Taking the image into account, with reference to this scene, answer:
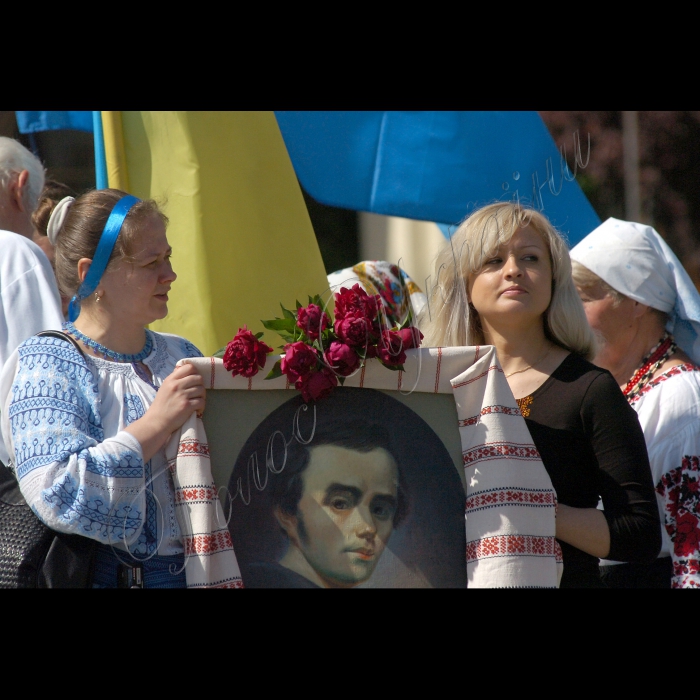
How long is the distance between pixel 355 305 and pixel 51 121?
8.38ft

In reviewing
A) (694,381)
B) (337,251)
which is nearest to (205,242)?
(694,381)

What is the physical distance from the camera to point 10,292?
282 cm

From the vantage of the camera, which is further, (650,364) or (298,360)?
(650,364)

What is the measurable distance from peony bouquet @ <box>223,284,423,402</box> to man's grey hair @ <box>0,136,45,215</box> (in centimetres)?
160

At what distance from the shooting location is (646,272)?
328 centimetres

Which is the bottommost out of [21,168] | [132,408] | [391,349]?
[132,408]

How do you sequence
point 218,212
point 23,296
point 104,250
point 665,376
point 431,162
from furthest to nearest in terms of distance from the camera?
1. point 431,162
2. point 218,212
3. point 665,376
4. point 23,296
5. point 104,250

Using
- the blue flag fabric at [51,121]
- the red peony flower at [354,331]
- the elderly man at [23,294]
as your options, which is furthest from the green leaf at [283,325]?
the blue flag fabric at [51,121]

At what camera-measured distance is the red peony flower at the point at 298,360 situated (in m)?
2.12

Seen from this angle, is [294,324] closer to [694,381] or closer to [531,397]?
[531,397]

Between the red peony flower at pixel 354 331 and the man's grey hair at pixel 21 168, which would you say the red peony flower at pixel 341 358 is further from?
the man's grey hair at pixel 21 168

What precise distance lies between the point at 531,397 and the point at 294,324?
62 centimetres

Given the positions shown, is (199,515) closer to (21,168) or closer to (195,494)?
(195,494)

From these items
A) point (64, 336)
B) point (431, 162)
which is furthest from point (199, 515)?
point (431, 162)
